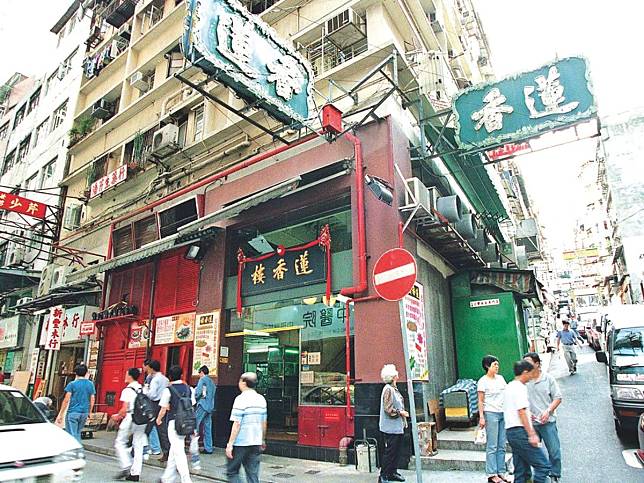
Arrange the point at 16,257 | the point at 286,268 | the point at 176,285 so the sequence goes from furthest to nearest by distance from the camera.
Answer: the point at 16,257
the point at 176,285
the point at 286,268

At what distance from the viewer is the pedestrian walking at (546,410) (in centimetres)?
566

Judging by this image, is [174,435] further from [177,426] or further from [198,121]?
[198,121]

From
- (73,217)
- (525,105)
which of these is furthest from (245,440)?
(73,217)

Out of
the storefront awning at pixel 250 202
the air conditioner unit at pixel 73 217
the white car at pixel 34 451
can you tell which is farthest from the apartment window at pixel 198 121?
the white car at pixel 34 451

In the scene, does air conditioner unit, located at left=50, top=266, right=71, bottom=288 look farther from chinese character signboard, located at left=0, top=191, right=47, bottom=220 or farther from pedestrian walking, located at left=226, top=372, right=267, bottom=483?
pedestrian walking, located at left=226, top=372, right=267, bottom=483

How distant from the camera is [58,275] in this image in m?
18.2

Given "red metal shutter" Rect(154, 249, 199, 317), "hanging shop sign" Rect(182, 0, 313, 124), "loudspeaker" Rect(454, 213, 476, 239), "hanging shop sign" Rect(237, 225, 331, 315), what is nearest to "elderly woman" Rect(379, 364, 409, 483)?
"hanging shop sign" Rect(237, 225, 331, 315)

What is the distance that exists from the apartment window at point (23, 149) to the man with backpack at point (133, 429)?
86.7 feet

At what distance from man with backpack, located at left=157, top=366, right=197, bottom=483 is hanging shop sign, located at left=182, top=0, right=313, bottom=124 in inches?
198

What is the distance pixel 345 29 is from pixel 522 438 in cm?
1048

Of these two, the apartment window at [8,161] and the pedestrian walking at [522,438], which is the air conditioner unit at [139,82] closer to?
the apartment window at [8,161]

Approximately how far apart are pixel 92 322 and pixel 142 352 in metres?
2.95

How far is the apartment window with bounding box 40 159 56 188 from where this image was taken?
75.4 ft

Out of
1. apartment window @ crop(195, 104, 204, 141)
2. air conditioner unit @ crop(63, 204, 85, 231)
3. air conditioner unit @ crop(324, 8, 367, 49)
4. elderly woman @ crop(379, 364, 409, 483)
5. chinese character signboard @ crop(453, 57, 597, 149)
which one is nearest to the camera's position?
elderly woman @ crop(379, 364, 409, 483)
